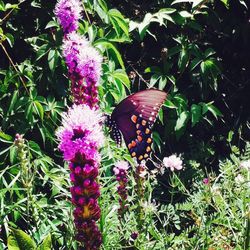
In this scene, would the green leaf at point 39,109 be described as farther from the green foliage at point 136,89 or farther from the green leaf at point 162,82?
the green leaf at point 162,82

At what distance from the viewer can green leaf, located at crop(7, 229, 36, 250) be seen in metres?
1.81

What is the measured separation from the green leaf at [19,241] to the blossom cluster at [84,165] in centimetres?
26

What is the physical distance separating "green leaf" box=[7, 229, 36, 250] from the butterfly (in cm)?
85

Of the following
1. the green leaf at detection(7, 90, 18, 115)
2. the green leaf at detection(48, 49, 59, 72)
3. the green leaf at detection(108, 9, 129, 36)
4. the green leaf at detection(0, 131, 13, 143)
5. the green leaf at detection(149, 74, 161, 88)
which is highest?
the green leaf at detection(108, 9, 129, 36)

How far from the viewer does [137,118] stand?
105 inches

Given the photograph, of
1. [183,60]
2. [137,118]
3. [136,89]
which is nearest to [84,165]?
[137,118]

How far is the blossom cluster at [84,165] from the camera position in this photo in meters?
1.53

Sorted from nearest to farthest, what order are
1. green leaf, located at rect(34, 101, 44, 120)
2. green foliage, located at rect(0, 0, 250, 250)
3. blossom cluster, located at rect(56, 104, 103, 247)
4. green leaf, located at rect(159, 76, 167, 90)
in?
blossom cluster, located at rect(56, 104, 103, 247), green foliage, located at rect(0, 0, 250, 250), green leaf, located at rect(34, 101, 44, 120), green leaf, located at rect(159, 76, 167, 90)

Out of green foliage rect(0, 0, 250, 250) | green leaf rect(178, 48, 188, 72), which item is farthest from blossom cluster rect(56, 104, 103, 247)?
green leaf rect(178, 48, 188, 72)

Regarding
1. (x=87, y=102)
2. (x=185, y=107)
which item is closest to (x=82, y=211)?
(x=87, y=102)

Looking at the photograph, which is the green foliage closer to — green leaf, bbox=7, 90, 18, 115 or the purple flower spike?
green leaf, bbox=7, 90, 18, 115

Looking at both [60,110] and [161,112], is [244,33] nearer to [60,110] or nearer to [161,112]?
[161,112]

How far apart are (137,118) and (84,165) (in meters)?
1.16

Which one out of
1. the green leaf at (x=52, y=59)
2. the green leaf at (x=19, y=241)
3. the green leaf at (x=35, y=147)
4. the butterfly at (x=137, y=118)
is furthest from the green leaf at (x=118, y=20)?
the green leaf at (x=19, y=241)
